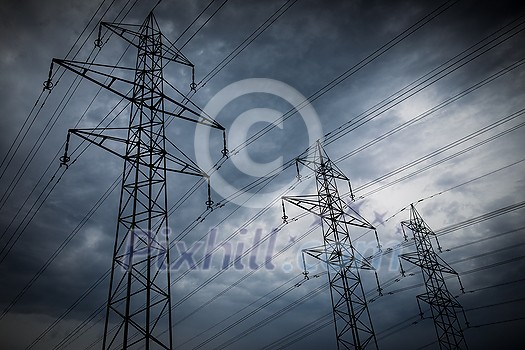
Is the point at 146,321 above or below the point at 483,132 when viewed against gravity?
below

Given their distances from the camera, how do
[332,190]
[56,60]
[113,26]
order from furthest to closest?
1. [332,190]
2. [113,26]
3. [56,60]

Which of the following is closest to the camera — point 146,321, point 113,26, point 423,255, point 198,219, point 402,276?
point 146,321

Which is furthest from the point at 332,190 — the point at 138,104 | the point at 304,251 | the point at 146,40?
the point at 146,40

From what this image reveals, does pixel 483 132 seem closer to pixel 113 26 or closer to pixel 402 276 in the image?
pixel 402 276

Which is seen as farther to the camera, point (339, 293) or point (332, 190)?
point (332, 190)

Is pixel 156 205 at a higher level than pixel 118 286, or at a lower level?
higher

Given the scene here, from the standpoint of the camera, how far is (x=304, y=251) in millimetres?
18672

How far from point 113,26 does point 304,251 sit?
16.1m

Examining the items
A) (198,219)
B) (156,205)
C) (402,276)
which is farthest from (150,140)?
(402,276)

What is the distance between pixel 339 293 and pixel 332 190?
6478mm

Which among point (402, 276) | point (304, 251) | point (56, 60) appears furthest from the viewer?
point (402, 276)

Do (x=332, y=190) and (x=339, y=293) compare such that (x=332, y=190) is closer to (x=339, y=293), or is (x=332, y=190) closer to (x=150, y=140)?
(x=339, y=293)

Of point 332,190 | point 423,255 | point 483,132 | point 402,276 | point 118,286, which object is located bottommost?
point 118,286

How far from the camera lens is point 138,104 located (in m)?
13.2
